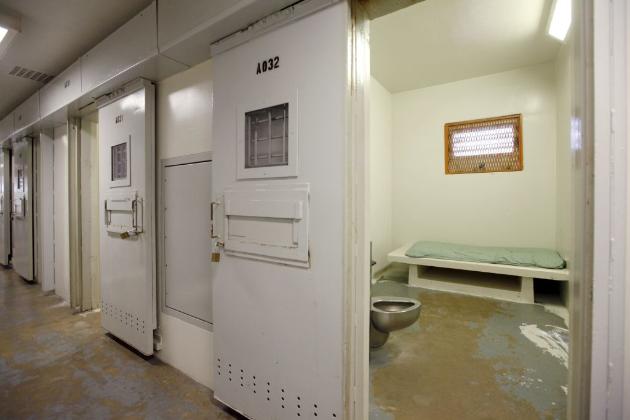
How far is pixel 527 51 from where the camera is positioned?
10.8ft

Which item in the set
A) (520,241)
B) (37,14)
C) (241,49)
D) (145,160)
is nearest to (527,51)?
(520,241)

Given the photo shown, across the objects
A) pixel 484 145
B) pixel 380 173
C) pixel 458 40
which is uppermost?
pixel 458 40

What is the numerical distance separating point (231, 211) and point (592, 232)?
4.82 ft

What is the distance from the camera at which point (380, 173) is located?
4.27m

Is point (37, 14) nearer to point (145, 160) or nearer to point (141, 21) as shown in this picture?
point (141, 21)

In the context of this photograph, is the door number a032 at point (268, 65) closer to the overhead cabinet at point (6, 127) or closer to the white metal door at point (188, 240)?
the white metal door at point (188, 240)

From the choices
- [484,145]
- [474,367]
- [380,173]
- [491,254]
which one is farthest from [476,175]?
[474,367]

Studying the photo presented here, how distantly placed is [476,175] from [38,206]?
20.9ft

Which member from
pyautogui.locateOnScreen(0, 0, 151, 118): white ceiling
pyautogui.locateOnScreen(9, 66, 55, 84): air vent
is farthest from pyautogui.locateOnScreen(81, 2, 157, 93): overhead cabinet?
pyautogui.locateOnScreen(9, 66, 55, 84): air vent

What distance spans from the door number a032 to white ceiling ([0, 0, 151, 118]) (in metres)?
1.16

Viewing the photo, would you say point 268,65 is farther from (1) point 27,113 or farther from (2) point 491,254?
(1) point 27,113

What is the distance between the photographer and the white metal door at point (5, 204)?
4.94 metres

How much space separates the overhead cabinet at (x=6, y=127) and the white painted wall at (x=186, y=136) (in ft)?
12.1

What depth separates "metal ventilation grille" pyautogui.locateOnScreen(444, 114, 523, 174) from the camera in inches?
148
